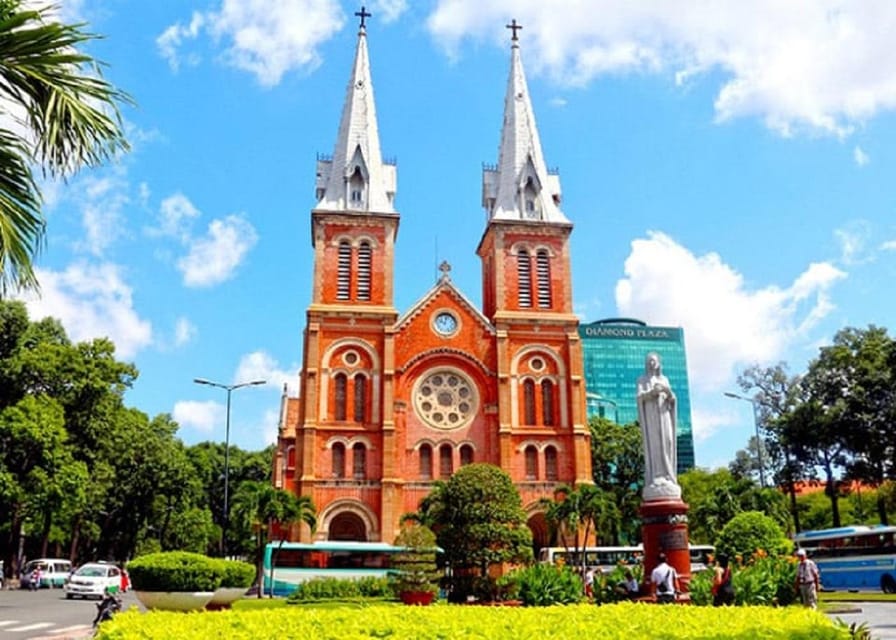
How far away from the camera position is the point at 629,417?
106m

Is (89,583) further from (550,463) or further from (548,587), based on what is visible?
(550,463)

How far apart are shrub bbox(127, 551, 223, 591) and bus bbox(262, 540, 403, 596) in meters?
21.8

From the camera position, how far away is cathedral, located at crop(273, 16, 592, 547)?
4022cm

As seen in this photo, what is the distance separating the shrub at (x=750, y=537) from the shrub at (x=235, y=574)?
48.5 feet

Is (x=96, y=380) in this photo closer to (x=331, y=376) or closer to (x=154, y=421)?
(x=331, y=376)

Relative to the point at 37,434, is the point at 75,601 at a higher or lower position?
lower

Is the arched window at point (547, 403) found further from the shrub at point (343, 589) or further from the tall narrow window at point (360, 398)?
the shrub at point (343, 589)

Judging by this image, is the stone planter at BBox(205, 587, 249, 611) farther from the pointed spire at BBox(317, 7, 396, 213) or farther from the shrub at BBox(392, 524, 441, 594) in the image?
the pointed spire at BBox(317, 7, 396, 213)

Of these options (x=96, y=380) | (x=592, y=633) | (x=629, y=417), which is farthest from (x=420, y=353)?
(x=629, y=417)

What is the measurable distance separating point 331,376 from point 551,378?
459 inches

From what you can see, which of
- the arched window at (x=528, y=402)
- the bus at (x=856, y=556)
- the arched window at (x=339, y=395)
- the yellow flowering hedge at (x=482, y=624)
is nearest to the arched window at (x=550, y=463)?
the arched window at (x=528, y=402)

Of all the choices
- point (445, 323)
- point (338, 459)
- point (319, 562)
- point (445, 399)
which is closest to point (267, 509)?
point (319, 562)

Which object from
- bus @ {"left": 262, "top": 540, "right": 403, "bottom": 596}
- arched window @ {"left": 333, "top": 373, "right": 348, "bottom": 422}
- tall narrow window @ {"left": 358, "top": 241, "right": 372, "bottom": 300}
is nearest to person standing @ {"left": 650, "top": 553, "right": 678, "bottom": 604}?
bus @ {"left": 262, "top": 540, "right": 403, "bottom": 596}

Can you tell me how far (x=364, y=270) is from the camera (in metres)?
43.9
